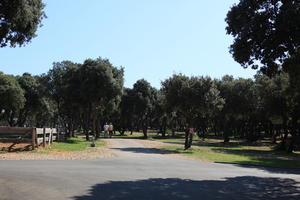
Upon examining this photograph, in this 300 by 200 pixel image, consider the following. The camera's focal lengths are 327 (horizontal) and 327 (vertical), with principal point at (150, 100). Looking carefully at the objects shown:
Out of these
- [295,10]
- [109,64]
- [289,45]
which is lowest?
[289,45]

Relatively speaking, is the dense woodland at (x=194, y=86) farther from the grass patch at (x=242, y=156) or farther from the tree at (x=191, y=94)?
the grass patch at (x=242, y=156)

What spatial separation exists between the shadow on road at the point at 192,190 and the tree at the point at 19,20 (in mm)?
6541

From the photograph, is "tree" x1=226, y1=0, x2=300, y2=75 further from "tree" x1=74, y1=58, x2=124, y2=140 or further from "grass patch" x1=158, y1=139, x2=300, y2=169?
"tree" x1=74, y1=58, x2=124, y2=140

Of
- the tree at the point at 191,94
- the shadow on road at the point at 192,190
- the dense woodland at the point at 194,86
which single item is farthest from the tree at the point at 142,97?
the shadow on road at the point at 192,190

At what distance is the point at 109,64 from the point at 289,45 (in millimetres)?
25977

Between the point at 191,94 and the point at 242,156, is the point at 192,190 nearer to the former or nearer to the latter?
the point at 242,156

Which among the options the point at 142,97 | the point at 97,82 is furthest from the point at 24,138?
the point at 142,97

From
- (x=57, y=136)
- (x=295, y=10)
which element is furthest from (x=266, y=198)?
(x=57, y=136)

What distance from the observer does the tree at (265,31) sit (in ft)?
43.0

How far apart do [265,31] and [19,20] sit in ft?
32.2

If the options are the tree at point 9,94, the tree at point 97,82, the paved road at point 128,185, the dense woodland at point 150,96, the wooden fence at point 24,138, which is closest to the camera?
the paved road at point 128,185

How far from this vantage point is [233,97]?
168 ft

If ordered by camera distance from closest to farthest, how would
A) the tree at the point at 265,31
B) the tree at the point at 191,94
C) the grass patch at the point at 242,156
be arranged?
the tree at the point at 265,31
the grass patch at the point at 242,156
the tree at the point at 191,94

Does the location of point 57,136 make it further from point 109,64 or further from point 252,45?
point 252,45
